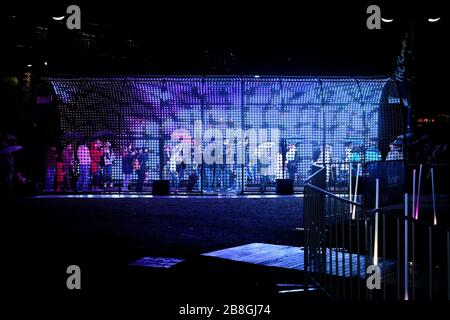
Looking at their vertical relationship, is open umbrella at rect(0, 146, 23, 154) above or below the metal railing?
above

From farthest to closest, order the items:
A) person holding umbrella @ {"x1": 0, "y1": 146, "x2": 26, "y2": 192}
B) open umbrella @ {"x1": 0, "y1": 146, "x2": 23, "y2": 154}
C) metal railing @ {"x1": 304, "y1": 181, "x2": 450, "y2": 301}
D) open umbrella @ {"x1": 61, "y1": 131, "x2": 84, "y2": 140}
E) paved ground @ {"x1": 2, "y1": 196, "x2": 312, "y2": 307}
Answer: person holding umbrella @ {"x1": 0, "y1": 146, "x2": 26, "y2": 192} < open umbrella @ {"x1": 61, "y1": 131, "x2": 84, "y2": 140} < open umbrella @ {"x1": 0, "y1": 146, "x2": 23, "y2": 154} < paved ground @ {"x1": 2, "y1": 196, "x2": 312, "y2": 307} < metal railing @ {"x1": 304, "y1": 181, "x2": 450, "y2": 301}

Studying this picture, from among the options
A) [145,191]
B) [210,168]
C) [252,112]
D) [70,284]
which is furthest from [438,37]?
[70,284]

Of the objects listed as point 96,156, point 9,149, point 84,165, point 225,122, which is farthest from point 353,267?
point 9,149

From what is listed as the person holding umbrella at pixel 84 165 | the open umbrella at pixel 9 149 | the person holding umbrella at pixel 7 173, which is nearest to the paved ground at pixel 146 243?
the person holding umbrella at pixel 84 165

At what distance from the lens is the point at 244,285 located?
633 centimetres

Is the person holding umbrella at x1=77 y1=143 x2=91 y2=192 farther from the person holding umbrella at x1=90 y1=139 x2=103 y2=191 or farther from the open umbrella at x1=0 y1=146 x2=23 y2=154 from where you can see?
the open umbrella at x1=0 y1=146 x2=23 y2=154

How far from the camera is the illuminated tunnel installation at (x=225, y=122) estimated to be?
64.7 feet

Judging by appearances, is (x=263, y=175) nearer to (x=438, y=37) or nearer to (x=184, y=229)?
(x=184, y=229)

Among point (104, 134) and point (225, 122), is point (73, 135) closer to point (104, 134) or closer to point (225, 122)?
point (104, 134)

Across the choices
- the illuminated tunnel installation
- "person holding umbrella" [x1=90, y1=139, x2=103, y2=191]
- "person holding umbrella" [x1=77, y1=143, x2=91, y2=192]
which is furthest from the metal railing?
"person holding umbrella" [x1=77, y1=143, x2=91, y2=192]

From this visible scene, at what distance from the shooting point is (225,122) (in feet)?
64.6

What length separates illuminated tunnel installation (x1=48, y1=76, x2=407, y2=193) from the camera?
1972 cm

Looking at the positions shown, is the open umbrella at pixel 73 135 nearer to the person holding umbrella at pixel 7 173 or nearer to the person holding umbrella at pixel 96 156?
the person holding umbrella at pixel 96 156

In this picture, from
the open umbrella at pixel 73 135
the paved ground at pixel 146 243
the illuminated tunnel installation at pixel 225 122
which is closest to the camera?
the paved ground at pixel 146 243
